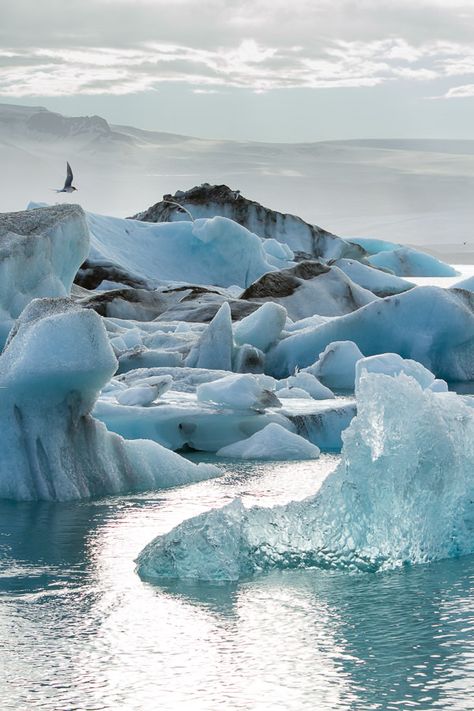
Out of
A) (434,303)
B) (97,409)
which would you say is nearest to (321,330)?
(434,303)

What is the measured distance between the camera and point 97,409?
395 inches

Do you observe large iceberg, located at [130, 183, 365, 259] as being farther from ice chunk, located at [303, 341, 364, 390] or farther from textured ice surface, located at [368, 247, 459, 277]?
ice chunk, located at [303, 341, 364, 390]

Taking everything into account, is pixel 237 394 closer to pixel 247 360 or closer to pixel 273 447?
pixel 273 447

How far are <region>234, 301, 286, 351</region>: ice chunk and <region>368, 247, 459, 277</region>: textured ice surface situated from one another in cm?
2096

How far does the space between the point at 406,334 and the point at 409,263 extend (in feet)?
69.5

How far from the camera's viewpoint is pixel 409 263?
37750 mm

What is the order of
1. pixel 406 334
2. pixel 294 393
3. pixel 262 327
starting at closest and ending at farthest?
pixel 294 393, pixel 262 327, pixel 406 334

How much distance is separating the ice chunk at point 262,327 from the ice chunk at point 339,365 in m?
1.17

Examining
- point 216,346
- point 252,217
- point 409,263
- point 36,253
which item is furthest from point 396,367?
point 409,263

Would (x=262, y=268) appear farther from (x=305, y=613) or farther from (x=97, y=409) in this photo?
(x=305, y=613)

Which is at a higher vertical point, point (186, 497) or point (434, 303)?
point (434, 303)

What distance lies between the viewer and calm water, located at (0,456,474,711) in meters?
4.43

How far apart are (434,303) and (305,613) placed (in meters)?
11.5

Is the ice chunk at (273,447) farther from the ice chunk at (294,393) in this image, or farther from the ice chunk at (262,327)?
the ice chunk at (262,327)
